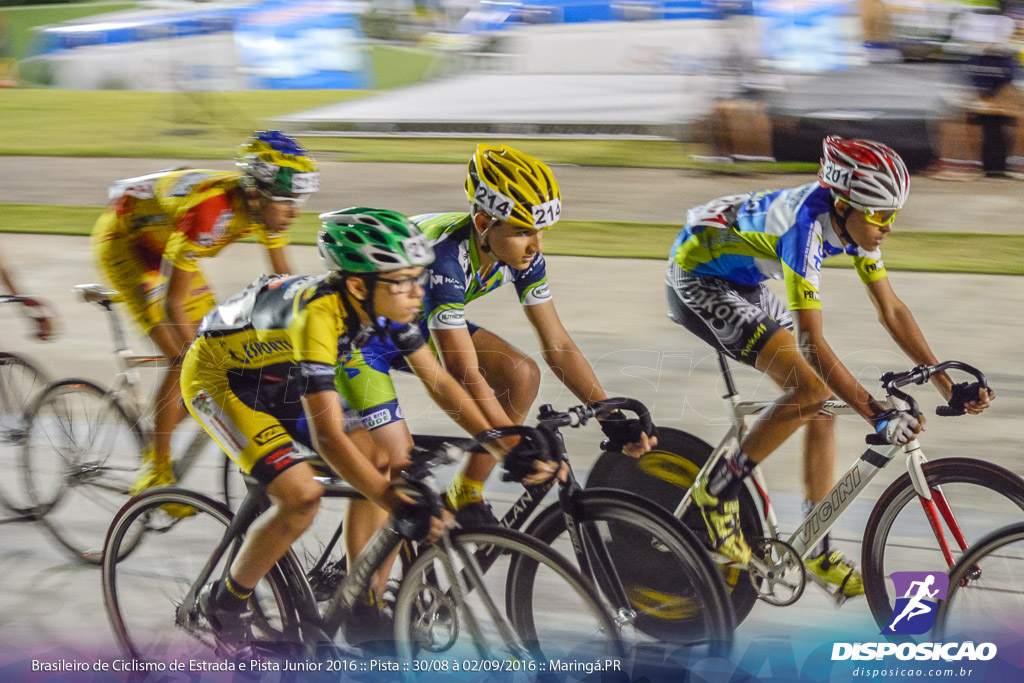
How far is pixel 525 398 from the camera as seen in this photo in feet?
10.8

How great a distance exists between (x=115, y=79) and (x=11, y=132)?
254 cm

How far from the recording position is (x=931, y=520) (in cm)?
289

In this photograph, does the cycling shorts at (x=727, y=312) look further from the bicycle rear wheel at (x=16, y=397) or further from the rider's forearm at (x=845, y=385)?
the bicycle rear wheel at (x=16, y=397)

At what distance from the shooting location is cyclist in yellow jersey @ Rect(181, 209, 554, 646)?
2607 mm

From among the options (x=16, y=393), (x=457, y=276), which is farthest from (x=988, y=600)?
(x=16, y=393)

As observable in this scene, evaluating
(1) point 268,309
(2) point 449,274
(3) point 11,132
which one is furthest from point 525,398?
(3) point 11,132

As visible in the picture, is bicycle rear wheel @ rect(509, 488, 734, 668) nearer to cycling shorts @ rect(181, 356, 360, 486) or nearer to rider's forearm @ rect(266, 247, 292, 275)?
cycling shorts @ rect(181, 356, 360, 486)

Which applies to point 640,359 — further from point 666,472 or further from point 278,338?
point 278,338

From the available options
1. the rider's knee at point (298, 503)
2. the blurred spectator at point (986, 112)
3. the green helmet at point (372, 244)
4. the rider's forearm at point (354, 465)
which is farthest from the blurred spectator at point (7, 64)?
the rider's forearm at point (354, 465)

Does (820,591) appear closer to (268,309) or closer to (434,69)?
(268,309)

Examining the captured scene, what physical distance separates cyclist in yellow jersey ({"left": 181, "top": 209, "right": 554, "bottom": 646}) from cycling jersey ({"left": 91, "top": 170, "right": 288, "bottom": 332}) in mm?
943

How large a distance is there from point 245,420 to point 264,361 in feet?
0.57

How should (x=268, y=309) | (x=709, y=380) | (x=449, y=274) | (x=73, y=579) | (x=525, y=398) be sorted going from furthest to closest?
(x=709, y=380) → (x=73, y=579) → (x=525, y=398) → (x=449, y=274) → (x=268, y=309)

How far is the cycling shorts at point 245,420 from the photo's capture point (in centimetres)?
279
